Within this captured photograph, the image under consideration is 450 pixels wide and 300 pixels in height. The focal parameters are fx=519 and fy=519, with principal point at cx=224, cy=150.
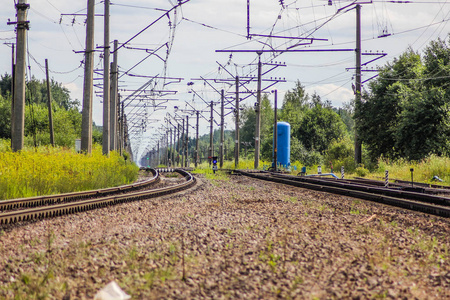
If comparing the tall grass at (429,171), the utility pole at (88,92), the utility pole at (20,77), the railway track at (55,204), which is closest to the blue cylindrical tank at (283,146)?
the tall grass at (429,171)

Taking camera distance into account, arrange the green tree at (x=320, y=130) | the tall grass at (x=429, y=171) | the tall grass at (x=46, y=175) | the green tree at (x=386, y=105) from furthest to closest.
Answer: the green tree at (x=320, y=130)
the green tree at (x=386, y=105)
the tall grass at (x=429, y=171)
the tall grass at (x=46, y=175)

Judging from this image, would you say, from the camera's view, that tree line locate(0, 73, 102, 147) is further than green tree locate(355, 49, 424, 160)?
Yes

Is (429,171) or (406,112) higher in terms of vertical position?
(406,112)

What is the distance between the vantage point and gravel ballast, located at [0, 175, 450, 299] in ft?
16.0

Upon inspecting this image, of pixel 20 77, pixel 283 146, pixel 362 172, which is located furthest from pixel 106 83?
pixel 283 146

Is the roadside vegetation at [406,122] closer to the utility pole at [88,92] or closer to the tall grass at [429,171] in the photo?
the tall grass at [429,171]

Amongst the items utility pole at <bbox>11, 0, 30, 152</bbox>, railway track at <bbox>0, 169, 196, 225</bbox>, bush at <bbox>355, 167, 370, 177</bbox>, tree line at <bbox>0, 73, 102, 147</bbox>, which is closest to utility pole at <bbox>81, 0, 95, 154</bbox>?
utility pole at <bbox>11, 0, 30, 152</bbox>

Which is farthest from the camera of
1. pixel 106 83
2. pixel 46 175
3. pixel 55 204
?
pixel 106 83

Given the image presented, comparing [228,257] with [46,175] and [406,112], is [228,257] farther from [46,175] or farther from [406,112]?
[406,112]

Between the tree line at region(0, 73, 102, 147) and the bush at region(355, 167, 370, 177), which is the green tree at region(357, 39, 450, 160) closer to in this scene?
the bush at region(355, 167, 370, 177)

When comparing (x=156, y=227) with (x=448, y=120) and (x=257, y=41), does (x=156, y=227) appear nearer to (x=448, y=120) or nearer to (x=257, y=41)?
(x=257, y=41)

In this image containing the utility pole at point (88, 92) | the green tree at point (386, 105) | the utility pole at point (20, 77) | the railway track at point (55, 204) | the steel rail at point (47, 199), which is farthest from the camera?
the green tree at point (386, 105)

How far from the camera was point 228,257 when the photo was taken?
6.20 meters

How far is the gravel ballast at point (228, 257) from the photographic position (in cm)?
486
